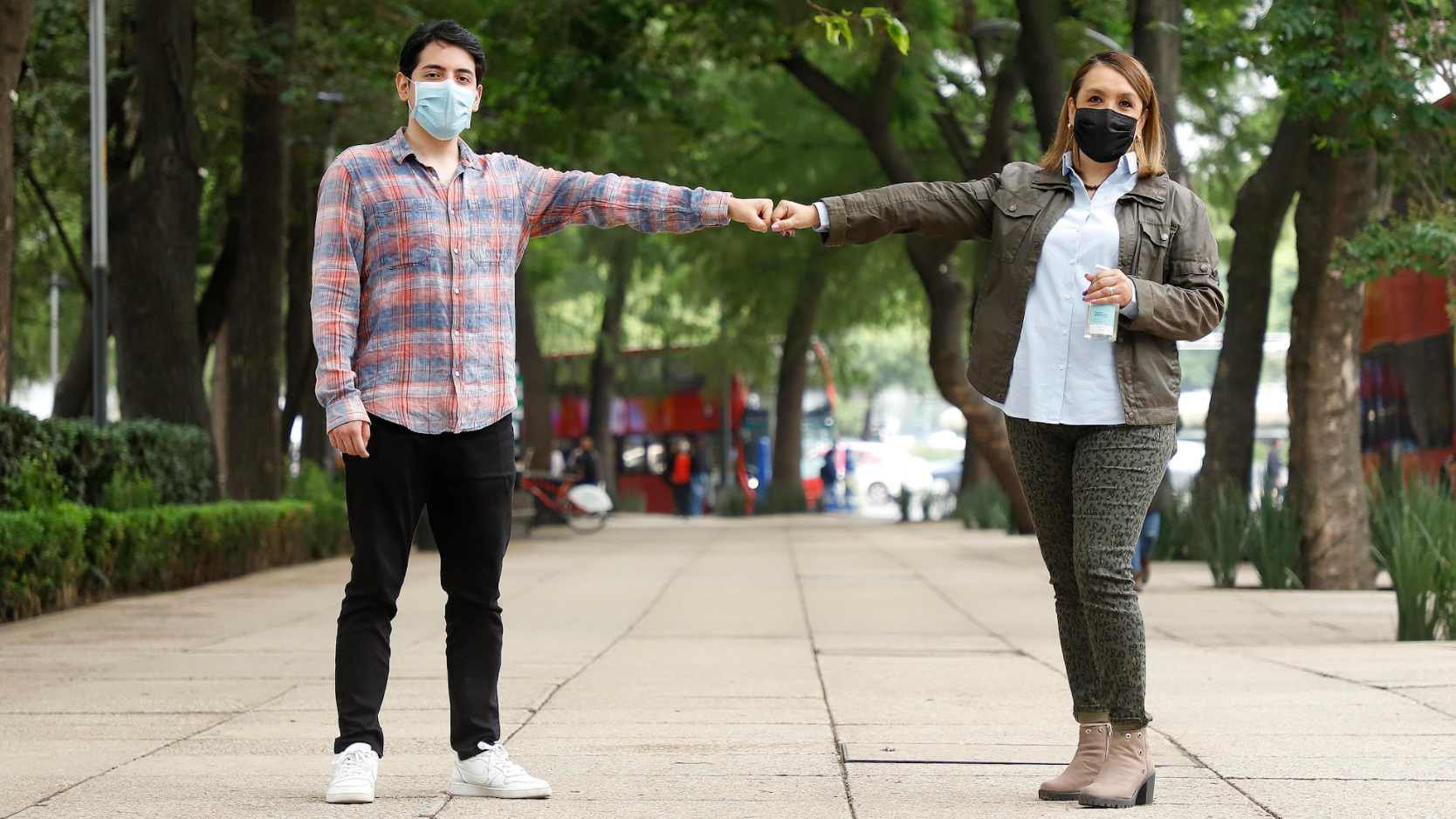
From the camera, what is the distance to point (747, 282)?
33.3 meters

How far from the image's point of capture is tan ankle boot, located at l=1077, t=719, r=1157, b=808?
498 cm

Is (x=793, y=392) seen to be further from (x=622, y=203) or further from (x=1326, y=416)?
(x=622, y=203)

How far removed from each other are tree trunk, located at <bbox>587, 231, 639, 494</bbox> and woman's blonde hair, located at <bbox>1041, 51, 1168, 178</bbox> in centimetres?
3113

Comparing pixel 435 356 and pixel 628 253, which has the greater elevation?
pixel 628 253

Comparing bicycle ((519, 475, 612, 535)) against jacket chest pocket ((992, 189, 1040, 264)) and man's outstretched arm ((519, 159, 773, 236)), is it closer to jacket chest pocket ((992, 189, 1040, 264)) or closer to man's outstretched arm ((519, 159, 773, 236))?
man's outstretched arm ((519, 159, 773, 236))

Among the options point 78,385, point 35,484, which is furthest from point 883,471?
point 35,484

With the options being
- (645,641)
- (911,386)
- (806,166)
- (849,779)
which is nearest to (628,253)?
(806,166)

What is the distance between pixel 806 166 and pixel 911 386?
195ft

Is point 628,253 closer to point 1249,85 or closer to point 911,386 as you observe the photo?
point 1249,85

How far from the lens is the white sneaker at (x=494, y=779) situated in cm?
512

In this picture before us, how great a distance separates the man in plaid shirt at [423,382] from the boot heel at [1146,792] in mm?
1471

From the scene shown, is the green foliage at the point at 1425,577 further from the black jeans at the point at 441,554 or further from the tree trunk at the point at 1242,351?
the tree trunk at the point at 1242,351

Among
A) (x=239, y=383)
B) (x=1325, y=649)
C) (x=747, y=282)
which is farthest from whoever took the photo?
(x=747, y=282)

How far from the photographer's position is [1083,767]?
511 cm
